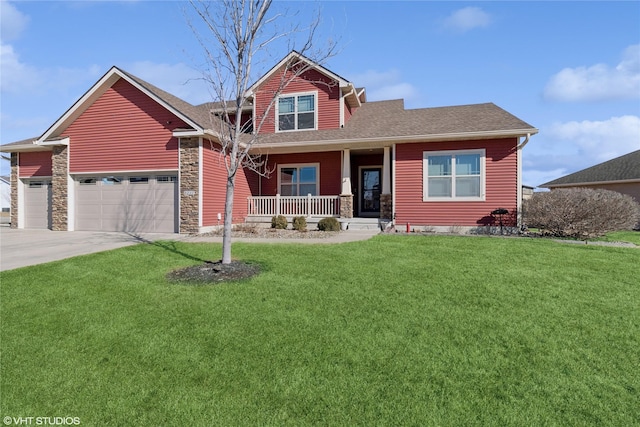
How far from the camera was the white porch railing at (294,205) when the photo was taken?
545 inches

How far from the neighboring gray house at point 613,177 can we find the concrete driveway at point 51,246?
24758 millimetres

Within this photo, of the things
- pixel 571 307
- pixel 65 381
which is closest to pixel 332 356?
pixel 65 381

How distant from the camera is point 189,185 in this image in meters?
12.0

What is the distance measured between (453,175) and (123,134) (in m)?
13.2

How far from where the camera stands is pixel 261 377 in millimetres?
2967

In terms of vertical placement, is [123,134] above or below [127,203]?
above

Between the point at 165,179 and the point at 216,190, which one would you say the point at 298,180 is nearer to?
the point at 216,190

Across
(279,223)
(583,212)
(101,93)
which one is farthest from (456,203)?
(101,93)

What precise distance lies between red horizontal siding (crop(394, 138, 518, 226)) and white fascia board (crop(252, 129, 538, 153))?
0.34m

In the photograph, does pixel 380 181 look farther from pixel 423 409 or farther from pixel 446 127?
pixel 423 409

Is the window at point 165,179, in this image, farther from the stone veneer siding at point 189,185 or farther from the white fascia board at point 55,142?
the white fascia board at point 55,142

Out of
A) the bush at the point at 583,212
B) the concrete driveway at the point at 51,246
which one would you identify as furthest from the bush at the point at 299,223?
the bush at the point at 583,212

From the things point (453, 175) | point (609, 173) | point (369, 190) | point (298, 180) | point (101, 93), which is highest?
point (101, 93)

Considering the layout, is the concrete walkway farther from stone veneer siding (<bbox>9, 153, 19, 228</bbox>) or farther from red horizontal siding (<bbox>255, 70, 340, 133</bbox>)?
red horizontal siding (<bbox>255, 70, 340, 133</bbox>)
